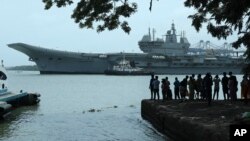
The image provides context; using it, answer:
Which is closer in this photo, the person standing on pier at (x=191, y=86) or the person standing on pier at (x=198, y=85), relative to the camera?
the person standing on pier at (x=191, y=86)

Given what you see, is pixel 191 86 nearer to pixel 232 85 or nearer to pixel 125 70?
pixel 232 85

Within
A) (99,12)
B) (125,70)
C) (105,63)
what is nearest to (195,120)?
(99,12)

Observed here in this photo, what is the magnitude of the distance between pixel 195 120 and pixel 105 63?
4727 inches

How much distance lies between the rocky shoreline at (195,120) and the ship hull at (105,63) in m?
106

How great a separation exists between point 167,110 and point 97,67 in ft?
388

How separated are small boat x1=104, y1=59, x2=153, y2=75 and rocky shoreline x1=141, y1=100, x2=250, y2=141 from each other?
107 m

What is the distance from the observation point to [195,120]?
1324 cm

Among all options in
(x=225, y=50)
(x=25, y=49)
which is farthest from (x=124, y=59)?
(x=225, y=50)

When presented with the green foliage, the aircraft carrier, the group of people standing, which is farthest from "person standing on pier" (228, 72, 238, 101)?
the aircraft carrier

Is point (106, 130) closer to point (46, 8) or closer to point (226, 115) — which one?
point (226, 115)

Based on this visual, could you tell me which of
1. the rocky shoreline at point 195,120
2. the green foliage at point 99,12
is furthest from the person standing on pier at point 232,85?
the green foliage at point 99,12

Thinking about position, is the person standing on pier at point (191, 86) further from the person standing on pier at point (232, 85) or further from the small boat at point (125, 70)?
the small boat at point (125, 70)

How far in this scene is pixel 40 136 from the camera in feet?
55.6

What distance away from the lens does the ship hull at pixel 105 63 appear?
125688 millimetres
